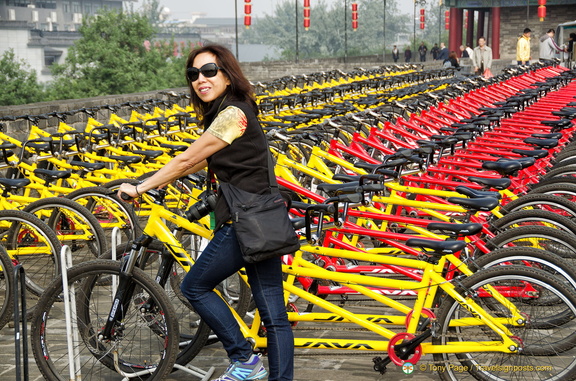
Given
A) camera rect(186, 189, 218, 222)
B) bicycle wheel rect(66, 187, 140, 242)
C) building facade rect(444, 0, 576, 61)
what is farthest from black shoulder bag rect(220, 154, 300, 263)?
building facade rect(444, 0, 576, 61)

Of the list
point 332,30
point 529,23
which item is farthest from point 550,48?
point 332,30

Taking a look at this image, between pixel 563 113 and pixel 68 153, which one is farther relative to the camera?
pixel 563 113

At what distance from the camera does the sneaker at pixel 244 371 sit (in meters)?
4.11

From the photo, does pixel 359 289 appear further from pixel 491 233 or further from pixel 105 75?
pixel 105 75

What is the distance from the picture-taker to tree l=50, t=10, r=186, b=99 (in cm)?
5159

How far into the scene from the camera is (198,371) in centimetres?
461

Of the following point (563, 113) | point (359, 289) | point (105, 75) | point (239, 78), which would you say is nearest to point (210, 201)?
point (239, 78)

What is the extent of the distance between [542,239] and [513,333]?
89 cm

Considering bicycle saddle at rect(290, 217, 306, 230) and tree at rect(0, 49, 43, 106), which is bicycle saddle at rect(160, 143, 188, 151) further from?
tree at rect(0, 49, 43, 106)

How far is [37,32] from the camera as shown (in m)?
100

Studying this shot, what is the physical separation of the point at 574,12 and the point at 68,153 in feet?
160

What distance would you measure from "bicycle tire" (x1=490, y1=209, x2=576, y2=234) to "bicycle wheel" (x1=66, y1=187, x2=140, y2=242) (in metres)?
2.56

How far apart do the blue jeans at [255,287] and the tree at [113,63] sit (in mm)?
47772

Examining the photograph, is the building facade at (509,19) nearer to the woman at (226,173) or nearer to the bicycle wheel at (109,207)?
the bicycle wheel at (109,207)
